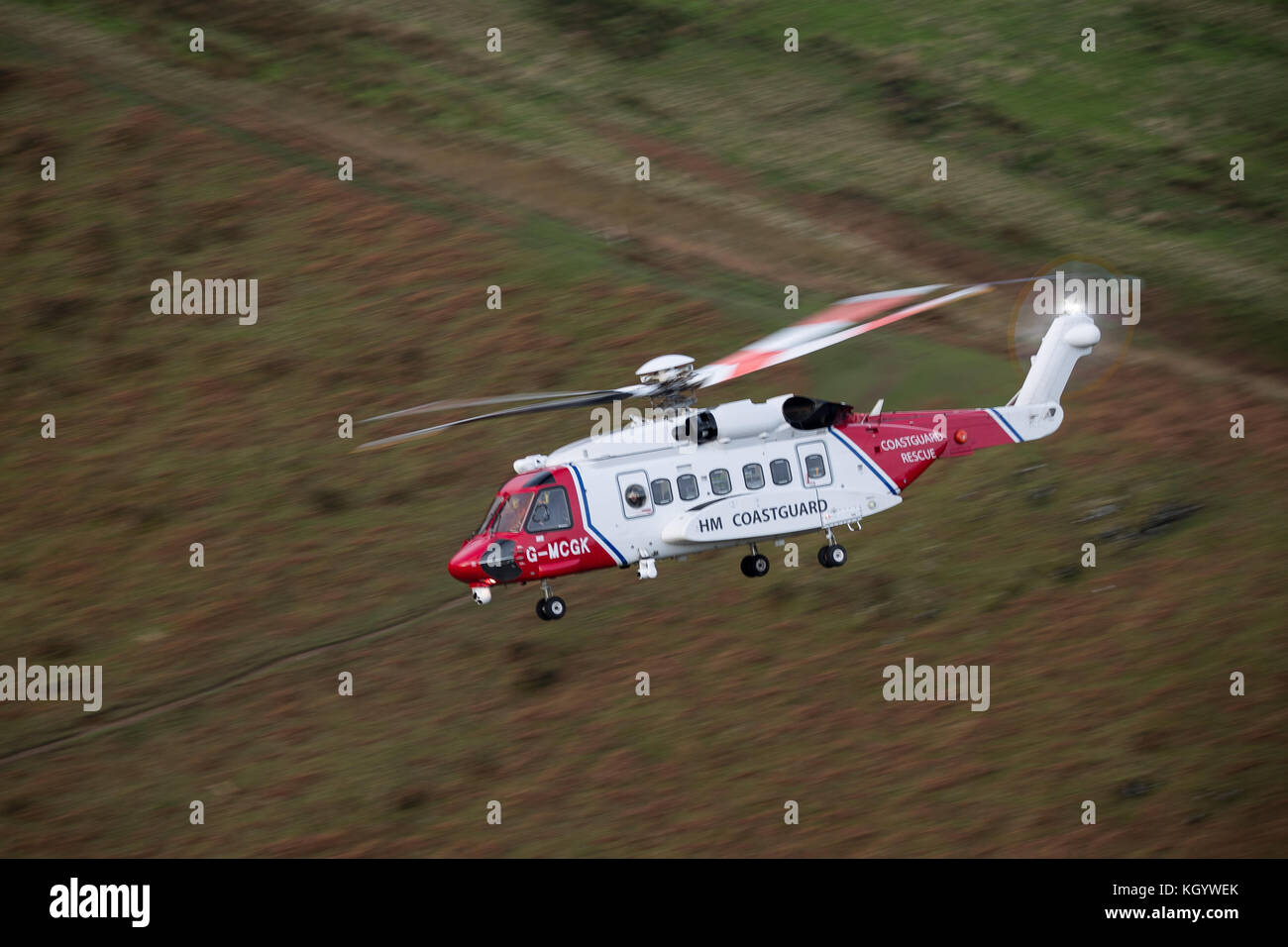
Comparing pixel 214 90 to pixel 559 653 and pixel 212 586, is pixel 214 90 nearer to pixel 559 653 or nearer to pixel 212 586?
pixel 212 586

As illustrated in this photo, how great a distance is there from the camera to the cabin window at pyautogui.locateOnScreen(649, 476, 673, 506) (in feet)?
107

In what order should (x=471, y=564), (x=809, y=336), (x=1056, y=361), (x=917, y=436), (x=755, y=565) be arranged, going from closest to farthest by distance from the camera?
(x=809, y=336)
(x=471, y=564)
(x=755, y=565)
(x=917, y=436)
(x=1056, y=361)

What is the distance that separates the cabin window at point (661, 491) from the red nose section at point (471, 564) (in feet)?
11.9

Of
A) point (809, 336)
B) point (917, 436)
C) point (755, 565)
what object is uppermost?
point (809, 336)

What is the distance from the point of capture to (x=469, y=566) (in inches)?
1264

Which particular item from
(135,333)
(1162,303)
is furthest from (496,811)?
(1162,303)

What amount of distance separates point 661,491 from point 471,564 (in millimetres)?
4159

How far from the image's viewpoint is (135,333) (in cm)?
5797

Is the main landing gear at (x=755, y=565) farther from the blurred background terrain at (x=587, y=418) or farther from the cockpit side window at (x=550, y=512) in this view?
the blurred background terrain at (x=587, y=418)

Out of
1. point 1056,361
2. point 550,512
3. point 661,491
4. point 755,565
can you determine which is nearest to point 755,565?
point 755,565

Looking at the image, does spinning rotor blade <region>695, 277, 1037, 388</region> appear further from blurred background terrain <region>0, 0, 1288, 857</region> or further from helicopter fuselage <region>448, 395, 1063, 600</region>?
blurred background terrain <region>0, 0, 1288, 857</region>

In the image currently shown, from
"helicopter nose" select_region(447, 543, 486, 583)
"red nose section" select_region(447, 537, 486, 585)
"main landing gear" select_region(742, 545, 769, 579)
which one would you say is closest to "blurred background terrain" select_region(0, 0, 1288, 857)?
"main landing gear" select_region(742, 545, 769, 579)

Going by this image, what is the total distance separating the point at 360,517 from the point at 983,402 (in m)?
20.4

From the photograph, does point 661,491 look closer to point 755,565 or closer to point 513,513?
point 513,513
